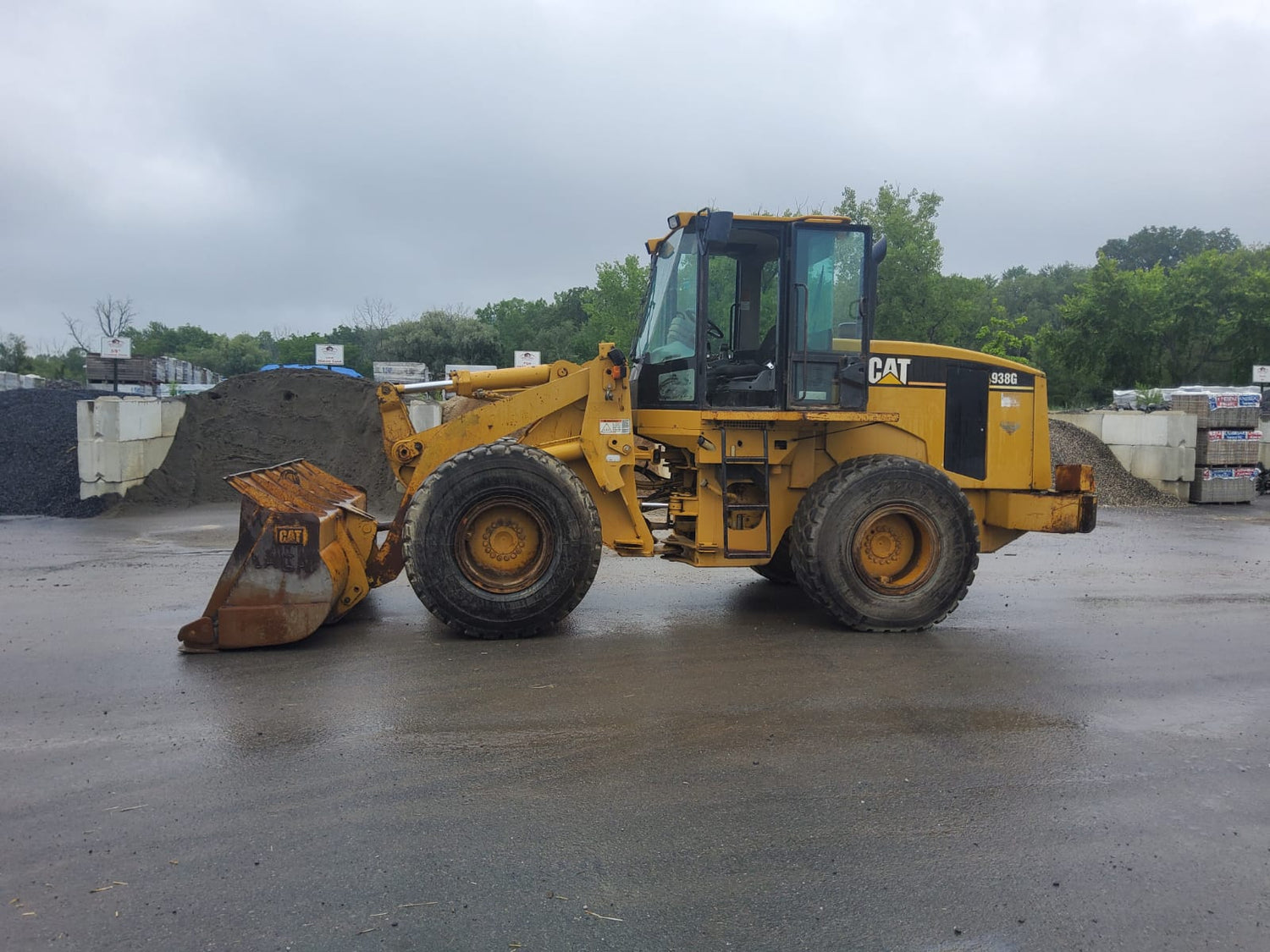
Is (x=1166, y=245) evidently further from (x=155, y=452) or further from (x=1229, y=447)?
(x=155, y=452)

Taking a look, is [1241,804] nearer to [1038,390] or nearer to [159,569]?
[1038,390]

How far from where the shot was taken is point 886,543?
275 inches

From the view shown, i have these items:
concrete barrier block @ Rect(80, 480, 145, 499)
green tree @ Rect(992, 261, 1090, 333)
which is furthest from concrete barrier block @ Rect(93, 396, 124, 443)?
green tree @ Rect(992, 261, 1090, 333)

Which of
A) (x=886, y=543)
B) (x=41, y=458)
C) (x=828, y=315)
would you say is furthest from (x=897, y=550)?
(x=41, y=458)

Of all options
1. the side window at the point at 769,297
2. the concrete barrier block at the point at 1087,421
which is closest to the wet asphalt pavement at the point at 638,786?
the side window at the point at 769,297

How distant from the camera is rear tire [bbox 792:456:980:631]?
6.70 meters

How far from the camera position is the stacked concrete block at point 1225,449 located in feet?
54.0

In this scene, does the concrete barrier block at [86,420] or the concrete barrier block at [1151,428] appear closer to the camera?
the concrete barrier block at [86,420]

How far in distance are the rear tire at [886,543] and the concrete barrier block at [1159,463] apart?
12.1m

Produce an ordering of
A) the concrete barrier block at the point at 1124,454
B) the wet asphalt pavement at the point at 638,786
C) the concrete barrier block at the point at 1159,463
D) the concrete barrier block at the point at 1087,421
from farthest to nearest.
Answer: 1. the concrete barrier block at the point at 1087,421
2. the concrete barrier block at the point at 1124,454
3. the concrete barrier block at the point at 1159,463
4. the wet asphalt pavement at the point at 638,786

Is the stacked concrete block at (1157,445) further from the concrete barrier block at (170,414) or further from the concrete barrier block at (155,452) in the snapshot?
the concrete barrier block at (155,452)

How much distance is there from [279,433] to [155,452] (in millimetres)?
1944

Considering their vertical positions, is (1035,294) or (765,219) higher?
(1035,294)

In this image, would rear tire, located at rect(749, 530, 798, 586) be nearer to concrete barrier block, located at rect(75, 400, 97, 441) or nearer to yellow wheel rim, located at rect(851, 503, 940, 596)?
yellow wheel rim, located at rect(851, 503, 940, 596)
